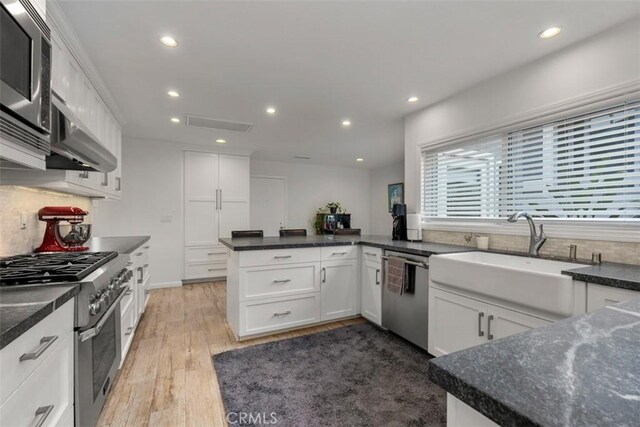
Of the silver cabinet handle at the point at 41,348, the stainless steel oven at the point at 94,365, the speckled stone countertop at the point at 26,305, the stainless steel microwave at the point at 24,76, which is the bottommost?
the stainless steel oven at the point at 94,365

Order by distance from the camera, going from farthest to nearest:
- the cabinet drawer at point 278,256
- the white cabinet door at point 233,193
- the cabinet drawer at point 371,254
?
the white cabinet door at point 233,193
the cabinet drawer at point 371,254
the cabinet drawer at point 278,256

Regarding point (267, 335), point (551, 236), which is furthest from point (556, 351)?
point (267, 335)

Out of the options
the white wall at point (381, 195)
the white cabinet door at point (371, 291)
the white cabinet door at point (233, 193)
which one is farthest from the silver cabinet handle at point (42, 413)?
the white wall at point (381, 195)

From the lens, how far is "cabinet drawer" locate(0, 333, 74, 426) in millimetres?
815

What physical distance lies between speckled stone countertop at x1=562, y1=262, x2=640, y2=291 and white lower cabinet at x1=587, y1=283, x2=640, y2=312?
22 mm

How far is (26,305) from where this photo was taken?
96 centimetres

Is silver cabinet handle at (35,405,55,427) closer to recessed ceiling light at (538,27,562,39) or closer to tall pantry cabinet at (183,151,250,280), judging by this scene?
recessed ceiling light at (538,27,562,39)

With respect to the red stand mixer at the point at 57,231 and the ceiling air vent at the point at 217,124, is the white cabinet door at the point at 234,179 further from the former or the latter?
the red stand mixer at the point at 57,231

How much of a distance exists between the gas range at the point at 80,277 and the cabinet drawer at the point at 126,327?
419 mm

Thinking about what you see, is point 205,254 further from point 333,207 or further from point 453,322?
point 453,322

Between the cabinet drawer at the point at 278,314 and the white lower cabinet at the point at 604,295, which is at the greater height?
the white lower cabinet at the point at 604,295

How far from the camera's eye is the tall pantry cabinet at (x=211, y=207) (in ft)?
15.6

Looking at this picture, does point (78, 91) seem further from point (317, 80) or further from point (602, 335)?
point (602, 335)

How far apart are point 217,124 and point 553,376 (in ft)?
13.2
